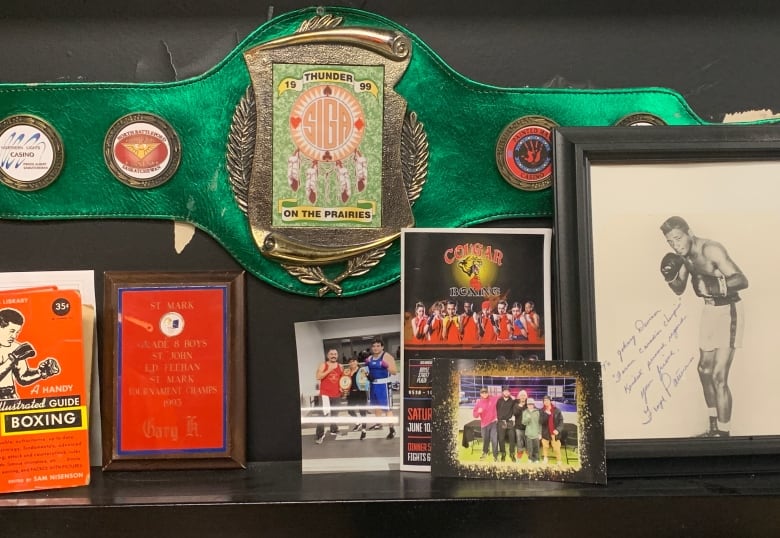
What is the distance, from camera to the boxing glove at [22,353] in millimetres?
875

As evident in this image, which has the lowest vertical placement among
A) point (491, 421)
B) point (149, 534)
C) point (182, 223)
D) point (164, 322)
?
point (149, 534)

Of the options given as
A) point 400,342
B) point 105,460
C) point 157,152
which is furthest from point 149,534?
point 157,152

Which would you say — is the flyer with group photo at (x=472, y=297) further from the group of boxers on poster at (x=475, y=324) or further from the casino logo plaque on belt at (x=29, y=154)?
the casino logo plaque on belt at (x=29, y=154)

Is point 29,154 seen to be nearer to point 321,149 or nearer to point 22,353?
point 22,353

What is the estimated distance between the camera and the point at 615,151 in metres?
0.93

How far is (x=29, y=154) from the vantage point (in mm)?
964

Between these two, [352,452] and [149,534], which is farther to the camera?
[352,452]

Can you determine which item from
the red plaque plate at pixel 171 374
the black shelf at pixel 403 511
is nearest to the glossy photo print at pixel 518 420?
the black shelf at pixel 403 511

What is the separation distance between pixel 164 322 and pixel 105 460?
200 millimetres

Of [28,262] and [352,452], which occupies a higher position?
[28,262]

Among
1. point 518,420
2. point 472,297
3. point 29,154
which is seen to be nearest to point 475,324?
point 472,297

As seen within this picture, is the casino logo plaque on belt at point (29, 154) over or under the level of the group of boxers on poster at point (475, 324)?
over

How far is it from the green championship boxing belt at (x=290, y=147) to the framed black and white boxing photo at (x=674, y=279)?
105 mm

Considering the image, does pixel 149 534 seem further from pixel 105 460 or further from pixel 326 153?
pixel 326 153
